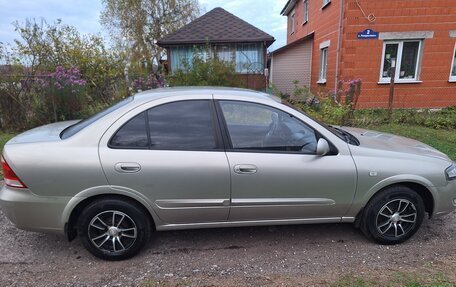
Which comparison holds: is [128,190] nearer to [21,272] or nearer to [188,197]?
[188,197]

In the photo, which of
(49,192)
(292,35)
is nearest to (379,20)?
(49,192)

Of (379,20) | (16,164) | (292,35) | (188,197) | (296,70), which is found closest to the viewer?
(16,164)

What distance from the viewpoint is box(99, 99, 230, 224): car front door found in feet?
8.94

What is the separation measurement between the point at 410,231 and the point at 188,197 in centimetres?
230

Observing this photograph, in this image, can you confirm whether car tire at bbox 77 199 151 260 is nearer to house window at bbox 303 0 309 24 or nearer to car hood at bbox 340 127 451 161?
car hood at bbox 340 127 451 161

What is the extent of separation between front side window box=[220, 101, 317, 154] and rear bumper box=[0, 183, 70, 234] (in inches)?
63.7

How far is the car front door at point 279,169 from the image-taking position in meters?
2.86

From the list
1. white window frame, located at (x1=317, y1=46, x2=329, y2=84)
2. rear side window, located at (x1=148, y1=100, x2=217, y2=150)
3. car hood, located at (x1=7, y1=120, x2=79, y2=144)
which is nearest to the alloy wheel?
rear side window, located at (x1=148, y1=100, x2=217, y2=150)

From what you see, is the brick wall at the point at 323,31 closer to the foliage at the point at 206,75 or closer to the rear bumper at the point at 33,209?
the foliage at the point at 206,75

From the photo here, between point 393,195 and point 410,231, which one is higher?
point 393,195

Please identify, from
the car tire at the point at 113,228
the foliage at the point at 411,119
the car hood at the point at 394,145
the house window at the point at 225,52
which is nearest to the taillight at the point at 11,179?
the car tire at the point at 113,228

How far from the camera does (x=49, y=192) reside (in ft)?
8.84

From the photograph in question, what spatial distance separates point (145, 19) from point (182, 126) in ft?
92.3

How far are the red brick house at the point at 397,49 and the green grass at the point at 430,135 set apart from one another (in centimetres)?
242
